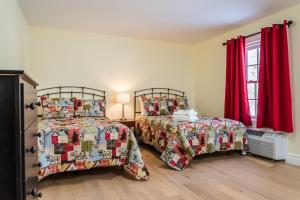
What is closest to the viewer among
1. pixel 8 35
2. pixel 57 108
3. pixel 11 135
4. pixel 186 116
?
pixel 11 135

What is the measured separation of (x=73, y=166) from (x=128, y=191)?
712 millimetres

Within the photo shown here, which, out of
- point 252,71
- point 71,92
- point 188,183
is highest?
point 252,71

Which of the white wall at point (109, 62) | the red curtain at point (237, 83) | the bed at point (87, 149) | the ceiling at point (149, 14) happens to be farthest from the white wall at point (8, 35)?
the red curtain at point (237, 83)

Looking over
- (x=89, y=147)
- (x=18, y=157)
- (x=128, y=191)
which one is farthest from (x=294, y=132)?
(x=18, y=157)

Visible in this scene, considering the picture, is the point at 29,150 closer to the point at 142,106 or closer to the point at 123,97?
the point at 123,97

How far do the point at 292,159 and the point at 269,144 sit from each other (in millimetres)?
339

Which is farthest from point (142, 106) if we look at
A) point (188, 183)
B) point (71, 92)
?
point (188, 183)

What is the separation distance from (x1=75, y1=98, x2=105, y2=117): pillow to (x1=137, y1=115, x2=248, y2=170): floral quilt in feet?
2.99

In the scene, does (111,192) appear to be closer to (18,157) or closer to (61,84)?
(18,157)

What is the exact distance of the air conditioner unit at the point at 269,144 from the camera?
3352 mm

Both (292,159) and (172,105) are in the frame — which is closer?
(292,159)

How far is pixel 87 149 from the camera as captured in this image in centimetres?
269

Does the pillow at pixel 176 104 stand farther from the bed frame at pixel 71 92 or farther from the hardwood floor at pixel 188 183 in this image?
the hardwood floor at pixel 188 183

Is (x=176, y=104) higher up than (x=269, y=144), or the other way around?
(x=176, y=104)
